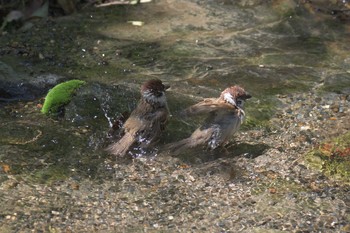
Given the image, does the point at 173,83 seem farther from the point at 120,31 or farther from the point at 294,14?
the point at 294,14

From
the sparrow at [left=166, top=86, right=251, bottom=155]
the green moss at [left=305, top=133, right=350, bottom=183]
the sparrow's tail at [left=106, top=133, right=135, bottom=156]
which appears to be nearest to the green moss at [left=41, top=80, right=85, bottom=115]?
the sparrow's tail at [left=106, top=133, right=135, bottom=156]

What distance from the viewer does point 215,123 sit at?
569 cm

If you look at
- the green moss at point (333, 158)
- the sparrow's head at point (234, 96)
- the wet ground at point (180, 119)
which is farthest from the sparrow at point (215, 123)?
the green moss at point (333, 158)

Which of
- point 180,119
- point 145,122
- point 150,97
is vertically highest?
point 150,97

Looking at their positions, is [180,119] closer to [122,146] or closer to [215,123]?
[215,123]

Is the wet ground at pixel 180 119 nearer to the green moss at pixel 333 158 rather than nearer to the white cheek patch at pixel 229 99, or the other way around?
the green moss at pixel 333 158

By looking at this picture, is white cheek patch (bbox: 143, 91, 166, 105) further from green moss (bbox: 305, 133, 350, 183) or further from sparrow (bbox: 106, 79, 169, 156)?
green moss (bbox: 305, 133, 350, 183)

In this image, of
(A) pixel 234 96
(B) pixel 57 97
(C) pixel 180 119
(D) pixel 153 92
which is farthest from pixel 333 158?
(B) pixel 57 97

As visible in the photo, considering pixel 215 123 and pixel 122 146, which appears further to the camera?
pixel 215 123

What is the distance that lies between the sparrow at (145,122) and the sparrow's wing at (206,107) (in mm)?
260

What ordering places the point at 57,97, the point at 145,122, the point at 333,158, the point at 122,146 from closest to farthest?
1. the point at 333,158
2. the point at 122,146
3. the point at 145,122
4. the point at 57,97

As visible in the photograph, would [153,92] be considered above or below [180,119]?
above

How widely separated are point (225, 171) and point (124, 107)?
1399 mm

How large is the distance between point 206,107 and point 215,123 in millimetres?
199
